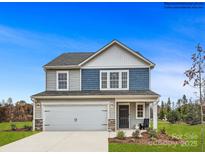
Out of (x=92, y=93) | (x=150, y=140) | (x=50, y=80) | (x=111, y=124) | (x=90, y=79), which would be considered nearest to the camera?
(x=150, y=140)

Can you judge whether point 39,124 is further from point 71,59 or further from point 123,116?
point 123,116

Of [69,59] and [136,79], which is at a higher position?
[69,59]

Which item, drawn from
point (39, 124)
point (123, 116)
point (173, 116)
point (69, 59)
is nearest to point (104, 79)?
point (123, 116)

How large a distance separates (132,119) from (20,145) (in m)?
10.1

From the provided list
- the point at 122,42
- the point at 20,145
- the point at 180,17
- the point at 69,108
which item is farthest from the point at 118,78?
the point at 20,145

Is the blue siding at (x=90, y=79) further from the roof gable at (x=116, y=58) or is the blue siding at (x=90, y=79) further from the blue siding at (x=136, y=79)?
the roof gable at (x=116, y=58)

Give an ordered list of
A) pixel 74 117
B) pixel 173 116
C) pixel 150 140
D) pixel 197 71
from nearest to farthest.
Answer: pixel 197 71 < pixel 150 140 < pixel 74 117 < pixel 173 116

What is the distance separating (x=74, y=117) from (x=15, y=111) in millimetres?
6931

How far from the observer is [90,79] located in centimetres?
2339

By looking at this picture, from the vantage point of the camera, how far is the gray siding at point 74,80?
23.5 meters

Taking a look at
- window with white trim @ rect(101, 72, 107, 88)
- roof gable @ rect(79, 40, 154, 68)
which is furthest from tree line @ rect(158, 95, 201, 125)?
window with white trim @ rect(101, 72, 107, 88)

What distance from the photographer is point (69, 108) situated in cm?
2195

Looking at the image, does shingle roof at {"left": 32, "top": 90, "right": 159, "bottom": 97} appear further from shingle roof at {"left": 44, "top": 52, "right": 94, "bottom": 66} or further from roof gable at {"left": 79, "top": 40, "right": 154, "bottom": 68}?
shingle roof at {"left": 44, "top": 52, "right": 94, "bottom": 66}

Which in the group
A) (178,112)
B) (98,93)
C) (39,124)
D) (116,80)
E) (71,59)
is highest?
(71,59)
